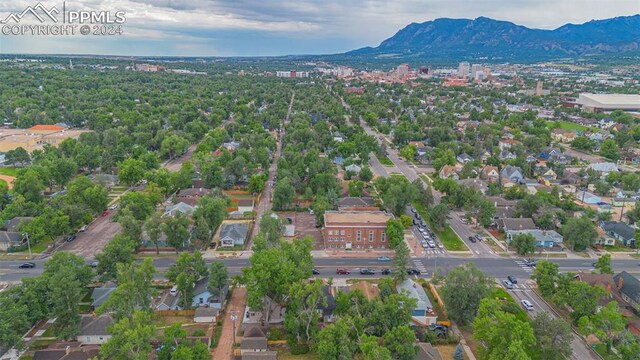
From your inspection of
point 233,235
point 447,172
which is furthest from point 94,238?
point 447,172

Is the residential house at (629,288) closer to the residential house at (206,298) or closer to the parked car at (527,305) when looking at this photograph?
the parked car at (527,305)

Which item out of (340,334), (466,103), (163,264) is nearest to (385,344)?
(340,334)

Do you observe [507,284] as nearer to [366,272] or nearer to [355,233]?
[366,272]

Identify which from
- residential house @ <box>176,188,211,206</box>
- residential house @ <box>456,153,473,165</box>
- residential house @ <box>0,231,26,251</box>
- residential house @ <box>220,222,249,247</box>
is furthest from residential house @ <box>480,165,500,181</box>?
residential house @ <box>0,231,26,251</box>

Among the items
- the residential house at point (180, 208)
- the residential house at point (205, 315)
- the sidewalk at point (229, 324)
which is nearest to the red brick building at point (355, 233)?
the sidewalk at point (229, 324)

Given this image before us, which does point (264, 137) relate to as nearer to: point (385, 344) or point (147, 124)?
point (147, 124)

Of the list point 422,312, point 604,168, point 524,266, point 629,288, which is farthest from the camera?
point 604,168

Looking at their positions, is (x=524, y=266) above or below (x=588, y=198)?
below
